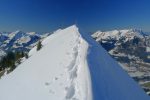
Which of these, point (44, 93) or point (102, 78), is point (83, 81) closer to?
point (102, 78)

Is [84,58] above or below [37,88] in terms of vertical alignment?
above

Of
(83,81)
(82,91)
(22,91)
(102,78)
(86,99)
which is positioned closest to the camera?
(86,99)

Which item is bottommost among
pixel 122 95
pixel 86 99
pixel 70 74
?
pixel 86 99

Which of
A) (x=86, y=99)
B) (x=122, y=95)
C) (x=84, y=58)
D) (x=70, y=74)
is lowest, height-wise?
(x=86, y=99)

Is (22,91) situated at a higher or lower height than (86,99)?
higher

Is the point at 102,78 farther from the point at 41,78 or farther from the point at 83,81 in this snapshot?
the point at 41,78

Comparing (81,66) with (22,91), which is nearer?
(81,66)

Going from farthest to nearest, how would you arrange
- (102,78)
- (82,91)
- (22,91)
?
(22,91) → (102,78) → (82,91)

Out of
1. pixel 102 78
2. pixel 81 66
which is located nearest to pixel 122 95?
pixel 102 78

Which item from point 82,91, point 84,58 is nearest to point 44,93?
point 84,58
